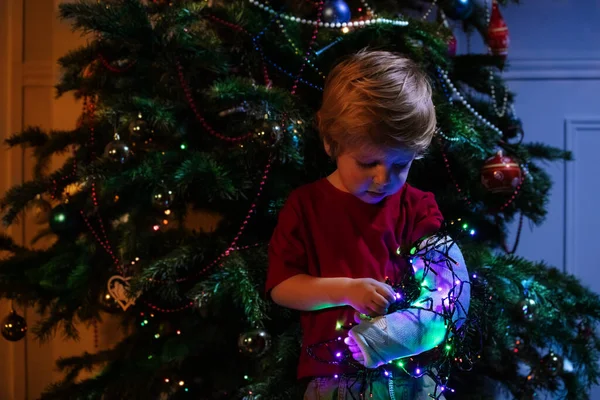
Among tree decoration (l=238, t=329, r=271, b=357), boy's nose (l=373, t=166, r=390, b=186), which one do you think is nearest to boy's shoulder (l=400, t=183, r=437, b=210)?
boy's nose (l=373, t=166, r=390, b=186)

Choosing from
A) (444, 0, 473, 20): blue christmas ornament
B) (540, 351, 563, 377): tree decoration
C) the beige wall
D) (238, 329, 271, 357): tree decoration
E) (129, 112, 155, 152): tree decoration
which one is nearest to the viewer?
(238, 329, 271, 357): tree decoration

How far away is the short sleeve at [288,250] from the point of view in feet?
3.13

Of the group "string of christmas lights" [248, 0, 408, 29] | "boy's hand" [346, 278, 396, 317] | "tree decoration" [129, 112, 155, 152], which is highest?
"string of christmas lights" [248, 0, 408, 29]

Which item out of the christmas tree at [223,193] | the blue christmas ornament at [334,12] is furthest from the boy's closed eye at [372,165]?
the blue christmas ornament at [334,12]

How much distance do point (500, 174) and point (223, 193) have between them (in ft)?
1.83

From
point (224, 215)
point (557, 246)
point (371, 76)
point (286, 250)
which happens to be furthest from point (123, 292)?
point (557, 246)

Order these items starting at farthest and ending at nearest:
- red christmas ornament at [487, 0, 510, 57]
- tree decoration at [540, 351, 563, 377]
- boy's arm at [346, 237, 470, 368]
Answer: red christmas ornament at [487, 0, 510, 57] < tree decoration at [540, 351, 563, 377] < boy's arm at [346, 237, 470, 368]

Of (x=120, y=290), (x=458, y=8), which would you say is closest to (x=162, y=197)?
(x=120, y=290)

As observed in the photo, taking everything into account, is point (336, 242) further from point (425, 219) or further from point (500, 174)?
point (500, 174)

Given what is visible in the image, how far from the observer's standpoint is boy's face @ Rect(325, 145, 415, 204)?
88cm

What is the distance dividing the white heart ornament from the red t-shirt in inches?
18.0

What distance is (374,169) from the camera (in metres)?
0.89

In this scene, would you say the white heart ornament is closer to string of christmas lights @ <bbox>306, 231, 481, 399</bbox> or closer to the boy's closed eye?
string of christmas lights @ <bbox>306, 231, 481, 399</bbox>

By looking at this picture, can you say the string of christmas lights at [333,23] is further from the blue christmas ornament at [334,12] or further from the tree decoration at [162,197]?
the tree decoration at [162,197]
